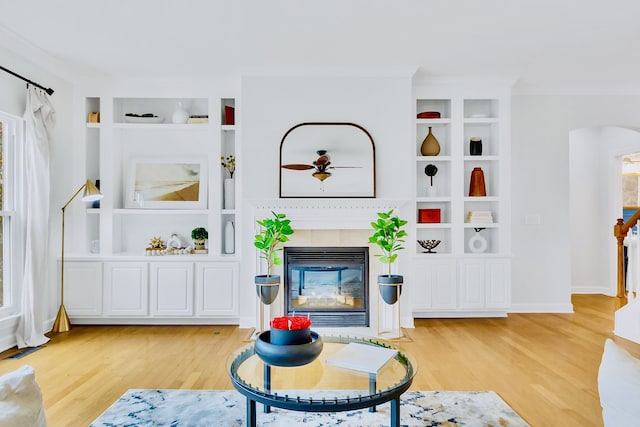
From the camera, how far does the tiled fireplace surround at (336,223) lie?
4.16 meters

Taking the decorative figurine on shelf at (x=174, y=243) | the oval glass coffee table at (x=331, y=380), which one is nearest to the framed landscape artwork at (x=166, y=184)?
the decorative figurine on shelf at (x=174, y=243)

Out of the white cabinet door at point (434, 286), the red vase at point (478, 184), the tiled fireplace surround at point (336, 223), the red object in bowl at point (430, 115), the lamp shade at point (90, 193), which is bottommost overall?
the white cabinet door at point (434, 286)

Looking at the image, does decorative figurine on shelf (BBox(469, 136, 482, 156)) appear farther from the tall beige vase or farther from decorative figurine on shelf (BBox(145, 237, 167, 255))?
decorative figurine on shelf (BBox(145, 237, 167, 255))

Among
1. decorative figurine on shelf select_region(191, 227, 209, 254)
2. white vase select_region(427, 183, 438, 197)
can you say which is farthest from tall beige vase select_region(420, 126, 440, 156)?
decorative figurine on shelf select_region(191, 227, 209, 254)

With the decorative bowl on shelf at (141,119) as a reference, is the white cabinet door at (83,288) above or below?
below

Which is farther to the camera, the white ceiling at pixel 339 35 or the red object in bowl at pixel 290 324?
the white ceiling at pixel 339 35

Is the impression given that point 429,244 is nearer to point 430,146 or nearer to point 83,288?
point 430,146

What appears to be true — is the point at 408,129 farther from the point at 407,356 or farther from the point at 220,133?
the point at 407,356

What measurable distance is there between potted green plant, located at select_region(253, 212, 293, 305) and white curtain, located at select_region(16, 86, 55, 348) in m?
1.96

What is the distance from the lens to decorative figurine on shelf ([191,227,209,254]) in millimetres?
4605

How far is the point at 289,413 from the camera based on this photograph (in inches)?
94.2

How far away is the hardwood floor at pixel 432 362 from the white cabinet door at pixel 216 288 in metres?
0.20

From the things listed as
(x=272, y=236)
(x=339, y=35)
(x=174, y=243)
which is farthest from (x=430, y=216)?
(x=174, y=243)

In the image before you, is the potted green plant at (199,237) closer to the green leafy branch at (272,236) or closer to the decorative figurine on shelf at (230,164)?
the decorative figurine on shelf at (230,164)
